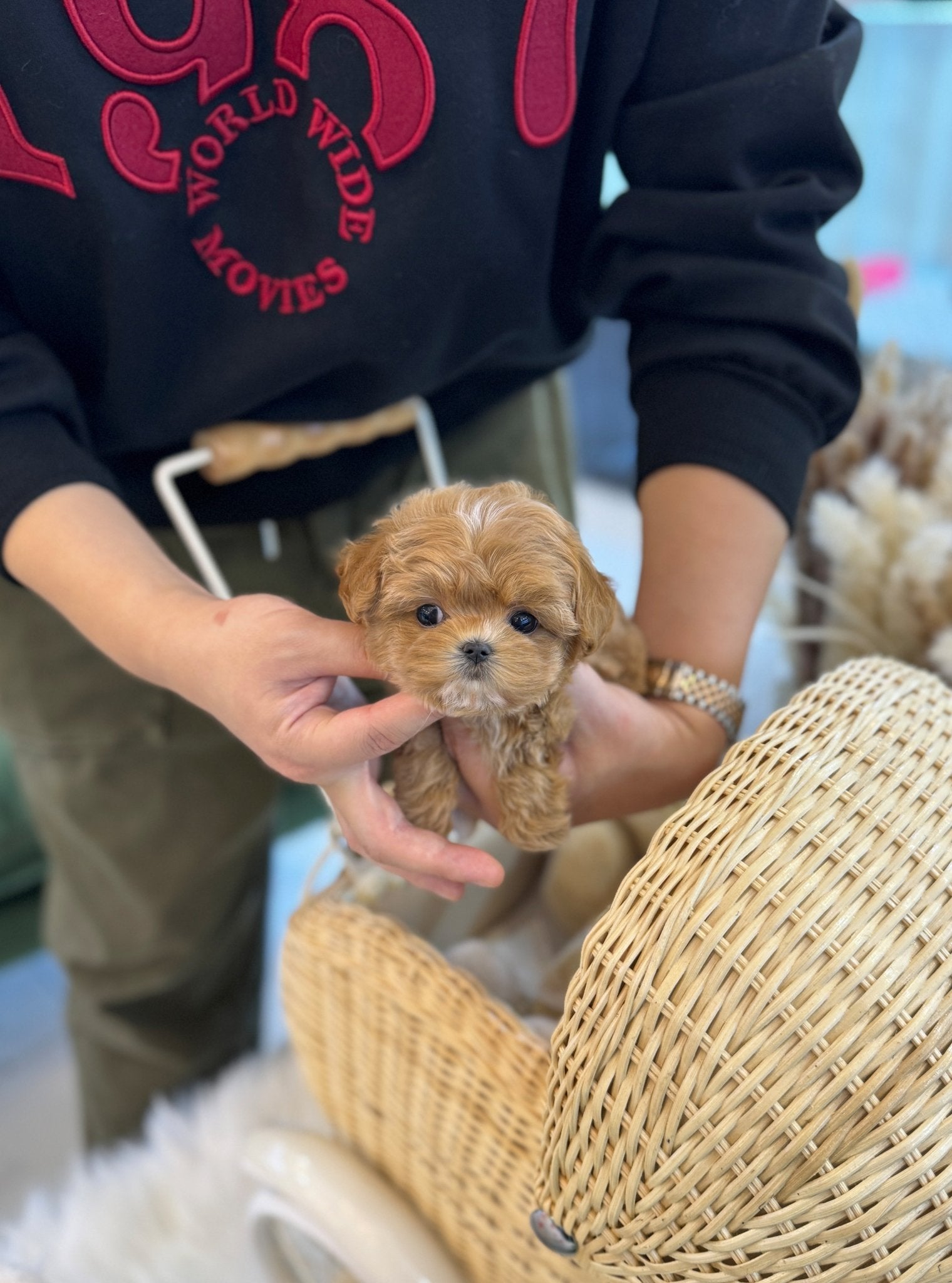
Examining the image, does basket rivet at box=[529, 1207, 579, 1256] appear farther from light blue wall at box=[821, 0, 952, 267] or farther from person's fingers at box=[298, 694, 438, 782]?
light blue wall at box=[821, 0, 952, 267]

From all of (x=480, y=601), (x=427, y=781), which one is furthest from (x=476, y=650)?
(x=427, y=781)

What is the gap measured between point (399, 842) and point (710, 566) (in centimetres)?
29

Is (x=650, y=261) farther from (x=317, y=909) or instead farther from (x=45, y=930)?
(x=45, y=930)

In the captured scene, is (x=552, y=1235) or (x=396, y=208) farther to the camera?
(x=396, y=208)

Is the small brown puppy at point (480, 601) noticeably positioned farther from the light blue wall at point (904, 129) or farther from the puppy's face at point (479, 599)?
the light blue wall at point (904, 129)

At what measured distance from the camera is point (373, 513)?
0.87m

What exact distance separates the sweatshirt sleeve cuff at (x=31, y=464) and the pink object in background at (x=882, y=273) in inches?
64.8

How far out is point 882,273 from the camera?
6.09ft

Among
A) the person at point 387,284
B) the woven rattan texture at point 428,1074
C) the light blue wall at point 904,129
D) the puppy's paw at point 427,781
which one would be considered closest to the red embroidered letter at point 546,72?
the person at point 387,284

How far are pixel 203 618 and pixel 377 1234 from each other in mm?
424

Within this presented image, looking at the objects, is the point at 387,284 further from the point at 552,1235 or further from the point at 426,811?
the point at 552,1235

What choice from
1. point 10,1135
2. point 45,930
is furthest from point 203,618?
point 10,1135

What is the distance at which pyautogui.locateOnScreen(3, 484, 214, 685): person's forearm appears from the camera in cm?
55

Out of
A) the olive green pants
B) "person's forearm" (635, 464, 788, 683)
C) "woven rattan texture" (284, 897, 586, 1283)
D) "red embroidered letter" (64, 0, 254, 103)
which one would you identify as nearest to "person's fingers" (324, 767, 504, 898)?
"woven rattan texture" (284, 897, 586, 1283)
